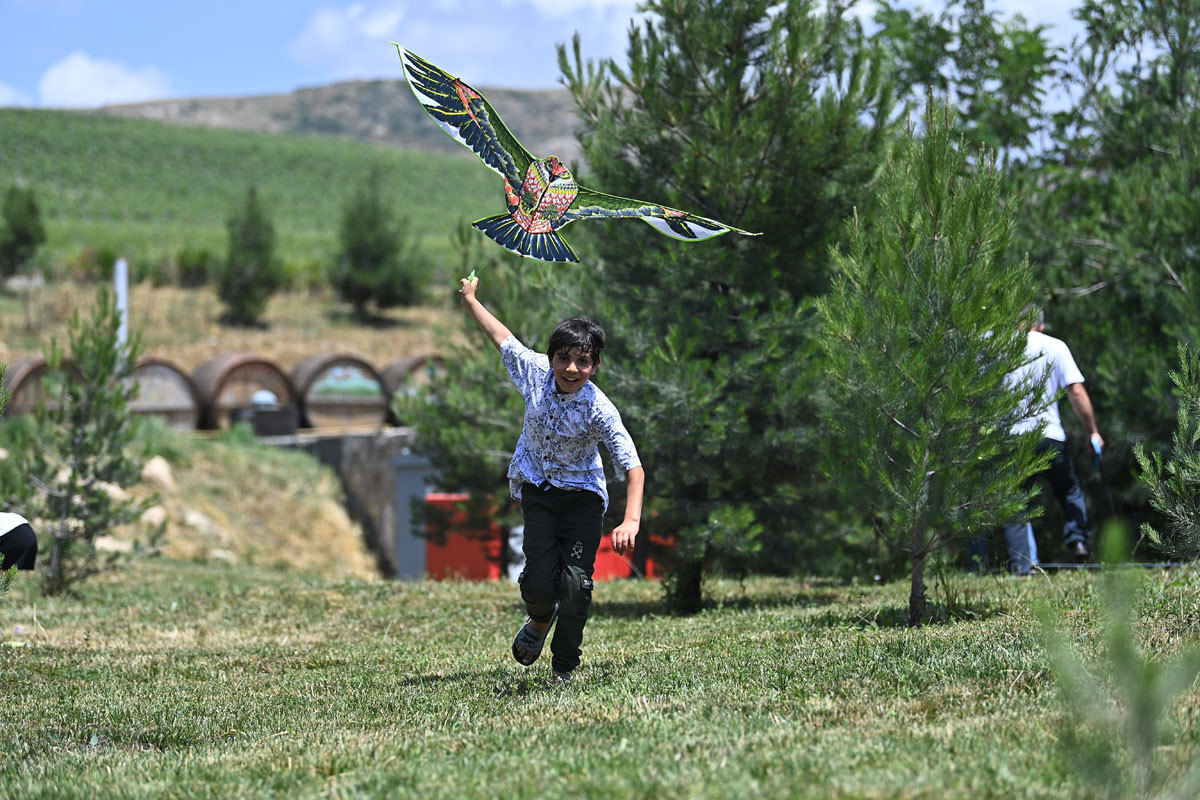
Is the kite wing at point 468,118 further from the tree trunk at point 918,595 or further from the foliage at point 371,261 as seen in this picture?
the foliage at point 371,261

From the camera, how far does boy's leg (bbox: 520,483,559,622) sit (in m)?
4.93

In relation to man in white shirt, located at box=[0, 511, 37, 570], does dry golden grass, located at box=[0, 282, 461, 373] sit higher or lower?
higher

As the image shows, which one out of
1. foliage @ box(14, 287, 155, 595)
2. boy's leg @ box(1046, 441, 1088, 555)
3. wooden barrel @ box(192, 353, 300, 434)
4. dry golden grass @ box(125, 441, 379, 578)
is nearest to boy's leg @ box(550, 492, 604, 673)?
boy's leg @ box(1046, 441, 1088, 555)

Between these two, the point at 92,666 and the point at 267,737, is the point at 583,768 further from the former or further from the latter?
the point at 92,666

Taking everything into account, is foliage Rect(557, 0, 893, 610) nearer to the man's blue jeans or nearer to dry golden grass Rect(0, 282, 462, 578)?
the man's blue jeans

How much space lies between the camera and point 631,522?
4570mm

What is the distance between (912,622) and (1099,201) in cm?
648

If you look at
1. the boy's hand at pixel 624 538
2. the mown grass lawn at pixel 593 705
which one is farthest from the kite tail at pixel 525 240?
the mown grass lawn at pixel 593 705

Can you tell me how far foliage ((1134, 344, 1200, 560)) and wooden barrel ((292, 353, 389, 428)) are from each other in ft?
69.4

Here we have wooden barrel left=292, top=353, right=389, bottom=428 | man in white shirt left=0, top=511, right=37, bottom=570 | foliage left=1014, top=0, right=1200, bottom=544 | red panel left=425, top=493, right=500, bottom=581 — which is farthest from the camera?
wooden barrel left=292, top=353, right=389, bottom=428

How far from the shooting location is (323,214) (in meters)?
72.6

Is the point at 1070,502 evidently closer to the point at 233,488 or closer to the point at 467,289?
the point at 467,289

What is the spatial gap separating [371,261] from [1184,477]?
1428 inches

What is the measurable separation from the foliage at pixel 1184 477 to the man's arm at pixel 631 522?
2.07m
